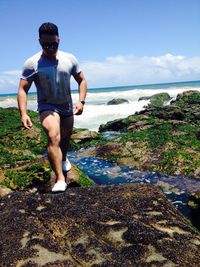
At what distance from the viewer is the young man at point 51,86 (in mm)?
7238

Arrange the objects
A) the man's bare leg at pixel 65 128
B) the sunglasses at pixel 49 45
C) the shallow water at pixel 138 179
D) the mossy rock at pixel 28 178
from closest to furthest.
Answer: the sunglasses at pixel 49 45, the man's bare leg at pixel 65 128, the mossy rock at pixel 28 178, the shallow water at pixel 138 179

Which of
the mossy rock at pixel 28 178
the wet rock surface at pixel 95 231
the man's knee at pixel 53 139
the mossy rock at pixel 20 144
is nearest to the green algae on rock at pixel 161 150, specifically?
the mossy rock at pixel 20 144

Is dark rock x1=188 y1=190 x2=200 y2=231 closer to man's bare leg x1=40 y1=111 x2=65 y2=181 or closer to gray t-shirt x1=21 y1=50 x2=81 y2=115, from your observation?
man's bare leg x1=40 y1=111 x2=65 y2=181

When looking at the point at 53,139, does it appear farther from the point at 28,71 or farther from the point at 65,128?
the point at 28,71

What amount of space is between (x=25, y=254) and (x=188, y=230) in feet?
7.69

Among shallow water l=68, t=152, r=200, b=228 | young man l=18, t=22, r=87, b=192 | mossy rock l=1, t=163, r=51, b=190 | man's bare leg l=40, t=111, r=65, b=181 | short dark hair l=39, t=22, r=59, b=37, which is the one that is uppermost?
short dark hair l=39, t=22, r=59, b=37

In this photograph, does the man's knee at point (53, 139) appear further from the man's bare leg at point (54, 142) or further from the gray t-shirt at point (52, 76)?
the gray t-shirt at point (52, 76)

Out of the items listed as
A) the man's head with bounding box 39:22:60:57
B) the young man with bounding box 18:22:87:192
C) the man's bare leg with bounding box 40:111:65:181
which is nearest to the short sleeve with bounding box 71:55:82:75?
the young man with bounding box 18:22:87:192

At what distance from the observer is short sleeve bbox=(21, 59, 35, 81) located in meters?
7.32

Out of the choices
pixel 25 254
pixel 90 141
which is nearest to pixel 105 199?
pixel 25 254

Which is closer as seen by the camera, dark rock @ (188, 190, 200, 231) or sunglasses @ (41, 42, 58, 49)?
sunglasses @ (41, 42, 58, 49)

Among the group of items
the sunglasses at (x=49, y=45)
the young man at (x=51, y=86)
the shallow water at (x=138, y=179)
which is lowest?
the shallow water at (x=138, y=179)

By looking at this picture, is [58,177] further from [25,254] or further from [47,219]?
[25,254]

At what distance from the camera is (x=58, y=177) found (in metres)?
7.34
